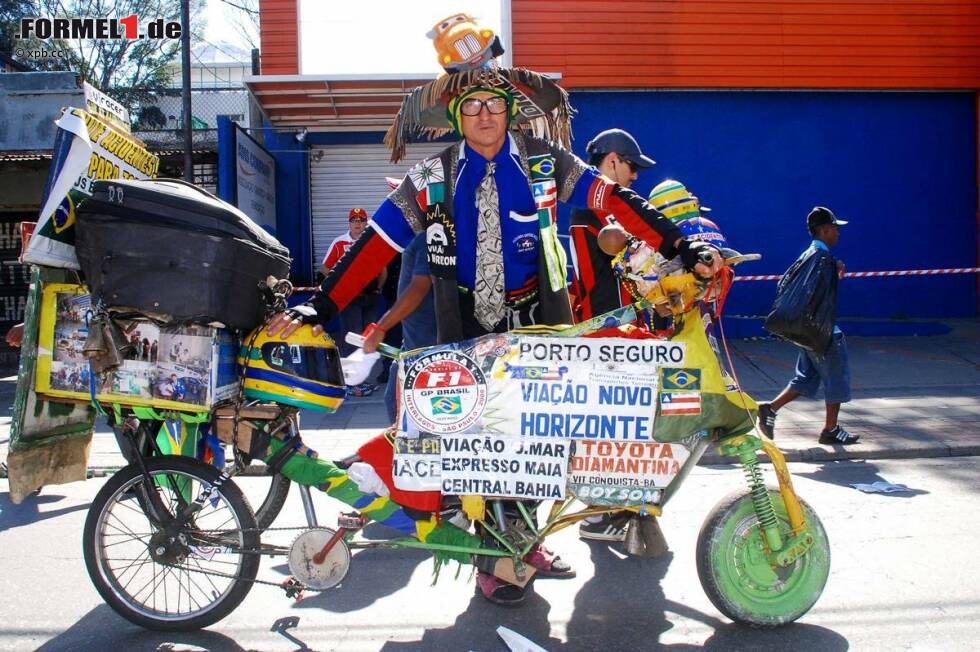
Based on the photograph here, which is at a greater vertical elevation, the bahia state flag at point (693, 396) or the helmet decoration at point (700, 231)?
the helmet decoration at point (700, 231)

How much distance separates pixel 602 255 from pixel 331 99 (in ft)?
24.7

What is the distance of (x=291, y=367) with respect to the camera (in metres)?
3.25

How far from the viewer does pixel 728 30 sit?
461 inches

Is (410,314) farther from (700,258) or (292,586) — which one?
(700,258)

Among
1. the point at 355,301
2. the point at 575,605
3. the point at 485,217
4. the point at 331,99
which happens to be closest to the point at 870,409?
the point at 575,605

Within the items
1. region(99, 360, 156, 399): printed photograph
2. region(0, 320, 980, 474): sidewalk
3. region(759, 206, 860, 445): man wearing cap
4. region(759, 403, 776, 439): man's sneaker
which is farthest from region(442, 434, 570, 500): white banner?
region(759, 403, 776, 439): man's sneaker

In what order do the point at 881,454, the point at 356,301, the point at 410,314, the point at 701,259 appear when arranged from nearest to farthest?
1. the point at 701,259
2. the point at 410,314
3. the point at 881,454
4. the point at 356,301

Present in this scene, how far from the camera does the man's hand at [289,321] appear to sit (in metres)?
3.20

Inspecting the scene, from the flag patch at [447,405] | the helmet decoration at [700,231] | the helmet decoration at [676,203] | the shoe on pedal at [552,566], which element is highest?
the helmet decoration at [676,203]

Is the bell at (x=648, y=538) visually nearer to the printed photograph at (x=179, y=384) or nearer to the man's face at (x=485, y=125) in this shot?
the man's face at (x=485, y=125)

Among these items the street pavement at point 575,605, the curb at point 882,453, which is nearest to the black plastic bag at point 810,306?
the curb at point 882,453

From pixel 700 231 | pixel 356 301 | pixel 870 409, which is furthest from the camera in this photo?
pixel 356 301

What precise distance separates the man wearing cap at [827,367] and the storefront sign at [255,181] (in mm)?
6736

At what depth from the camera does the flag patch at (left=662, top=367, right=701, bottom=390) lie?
2996 millimetres
